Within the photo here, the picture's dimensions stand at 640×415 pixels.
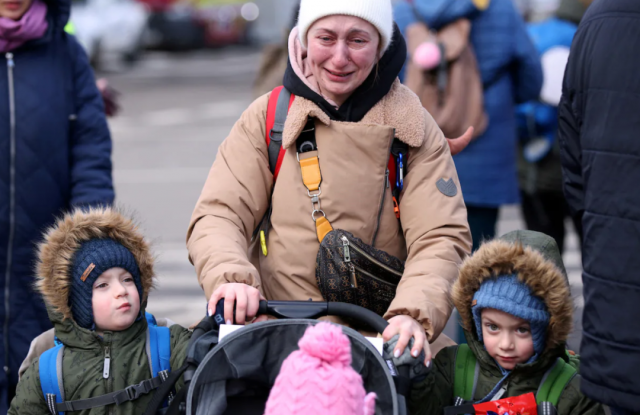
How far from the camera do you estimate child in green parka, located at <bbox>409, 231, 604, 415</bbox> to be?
318 centimetres

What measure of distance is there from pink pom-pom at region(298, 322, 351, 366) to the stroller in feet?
0.55

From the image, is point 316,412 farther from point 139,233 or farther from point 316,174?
point 139,233

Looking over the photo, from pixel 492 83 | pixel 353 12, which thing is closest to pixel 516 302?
pixel 353 12

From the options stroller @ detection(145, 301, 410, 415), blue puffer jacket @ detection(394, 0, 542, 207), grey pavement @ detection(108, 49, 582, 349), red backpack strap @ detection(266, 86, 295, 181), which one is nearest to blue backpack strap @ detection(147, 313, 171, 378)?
stroller @ detection(145, 301, 410, 415)

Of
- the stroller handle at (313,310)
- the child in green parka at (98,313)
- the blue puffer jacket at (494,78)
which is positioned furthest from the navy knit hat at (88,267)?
the blue puffer jacket at (494,78)

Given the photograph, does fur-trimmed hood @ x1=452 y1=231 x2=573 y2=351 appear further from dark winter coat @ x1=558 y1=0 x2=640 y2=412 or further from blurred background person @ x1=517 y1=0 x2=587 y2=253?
blurred background person @ x1=517 y1=0 x2=587 y2=253

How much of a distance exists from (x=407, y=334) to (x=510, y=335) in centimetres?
48

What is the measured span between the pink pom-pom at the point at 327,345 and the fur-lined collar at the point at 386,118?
0.86 meters

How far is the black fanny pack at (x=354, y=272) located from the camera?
10.5 feet

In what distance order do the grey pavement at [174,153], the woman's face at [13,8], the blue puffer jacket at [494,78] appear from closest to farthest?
the woman's face at [13,8] → the blue puffer jacket at [494,78] → the grey pavement at [174,153]

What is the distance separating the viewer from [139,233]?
11.9 feet

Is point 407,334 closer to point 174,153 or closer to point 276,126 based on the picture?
point 276,126

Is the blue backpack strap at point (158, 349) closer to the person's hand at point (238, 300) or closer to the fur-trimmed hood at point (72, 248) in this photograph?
the fur-trimmed hood at point (72, 248)

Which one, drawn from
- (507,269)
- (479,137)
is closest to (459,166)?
(479,137)
